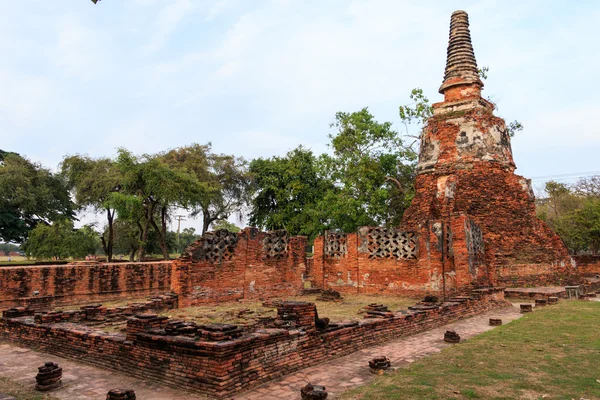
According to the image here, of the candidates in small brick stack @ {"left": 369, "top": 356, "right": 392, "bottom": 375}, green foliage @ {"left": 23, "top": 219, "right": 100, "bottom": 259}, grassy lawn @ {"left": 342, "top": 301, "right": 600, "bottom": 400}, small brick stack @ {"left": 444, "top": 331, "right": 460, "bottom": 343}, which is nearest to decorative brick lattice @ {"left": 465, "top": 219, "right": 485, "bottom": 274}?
grassy lawn @ {"left": 342, "top": 301, "right": 600, "bottom": 400}

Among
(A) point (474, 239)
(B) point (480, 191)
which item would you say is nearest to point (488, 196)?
(B) point (480, 191)

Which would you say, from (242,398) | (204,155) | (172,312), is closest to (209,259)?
(172,312)

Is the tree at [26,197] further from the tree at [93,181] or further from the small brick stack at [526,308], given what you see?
the small brick stack at [526,308]

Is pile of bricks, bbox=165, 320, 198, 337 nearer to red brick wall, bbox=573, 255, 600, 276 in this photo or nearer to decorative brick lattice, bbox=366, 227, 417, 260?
decorative brick lattice, bbox=366, 227, 417, 260

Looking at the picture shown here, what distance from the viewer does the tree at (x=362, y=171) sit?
23.4 meters

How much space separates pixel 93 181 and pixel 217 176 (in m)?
9.56

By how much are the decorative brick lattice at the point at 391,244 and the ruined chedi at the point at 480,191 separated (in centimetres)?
76

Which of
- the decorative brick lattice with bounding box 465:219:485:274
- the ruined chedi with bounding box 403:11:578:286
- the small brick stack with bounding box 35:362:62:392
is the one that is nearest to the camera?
the small brick stack with bounding box 35:362:62:392

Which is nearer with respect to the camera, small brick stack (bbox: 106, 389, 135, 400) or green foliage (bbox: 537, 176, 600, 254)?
small brick stack (bbox: 106, 389, 135, 400)

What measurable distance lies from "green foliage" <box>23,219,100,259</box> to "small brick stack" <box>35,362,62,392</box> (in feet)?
79.3

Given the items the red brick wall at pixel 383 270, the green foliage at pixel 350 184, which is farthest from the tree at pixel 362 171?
the red brick wall at pixel 383 270

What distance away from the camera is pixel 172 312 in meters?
10.9

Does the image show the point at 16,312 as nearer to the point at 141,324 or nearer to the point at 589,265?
the point at 141,324

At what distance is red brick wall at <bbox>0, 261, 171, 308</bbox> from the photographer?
1193 cm
